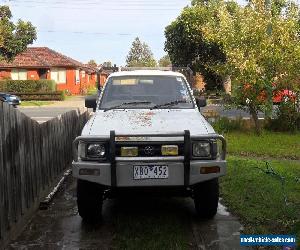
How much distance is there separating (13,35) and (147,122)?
3451 centimetres

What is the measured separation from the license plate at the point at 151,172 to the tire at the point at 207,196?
2.31ft

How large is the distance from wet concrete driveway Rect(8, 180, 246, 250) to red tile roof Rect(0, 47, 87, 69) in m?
39.6

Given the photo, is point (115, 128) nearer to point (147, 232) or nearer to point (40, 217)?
point (147, 232)

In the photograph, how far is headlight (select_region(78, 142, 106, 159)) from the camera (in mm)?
5023

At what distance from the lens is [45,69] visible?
45.3m

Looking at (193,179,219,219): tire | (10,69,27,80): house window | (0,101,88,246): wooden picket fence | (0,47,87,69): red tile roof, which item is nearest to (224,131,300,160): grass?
(0,101,88,246): wooden picket fence

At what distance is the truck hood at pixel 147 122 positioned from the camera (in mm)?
5163

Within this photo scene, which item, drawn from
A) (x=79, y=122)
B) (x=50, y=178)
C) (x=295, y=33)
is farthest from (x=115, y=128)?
(x=295, y=33)

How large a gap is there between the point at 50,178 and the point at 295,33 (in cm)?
999

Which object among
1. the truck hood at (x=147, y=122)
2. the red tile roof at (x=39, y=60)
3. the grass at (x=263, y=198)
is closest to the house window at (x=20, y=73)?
the red tile roof at (x=39, y=60)

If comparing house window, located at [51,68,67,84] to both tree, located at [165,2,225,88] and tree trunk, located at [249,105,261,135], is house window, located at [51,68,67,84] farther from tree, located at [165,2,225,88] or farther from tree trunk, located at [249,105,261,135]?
tree trunk, located at [249,105,261,135]

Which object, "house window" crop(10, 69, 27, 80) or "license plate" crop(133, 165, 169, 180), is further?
"house window" crop(10, 69, 27, 80)

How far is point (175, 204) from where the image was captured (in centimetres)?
650

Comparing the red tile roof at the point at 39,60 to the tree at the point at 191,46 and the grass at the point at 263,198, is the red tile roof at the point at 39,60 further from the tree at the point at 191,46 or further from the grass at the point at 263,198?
the grass at the point at 263,198
